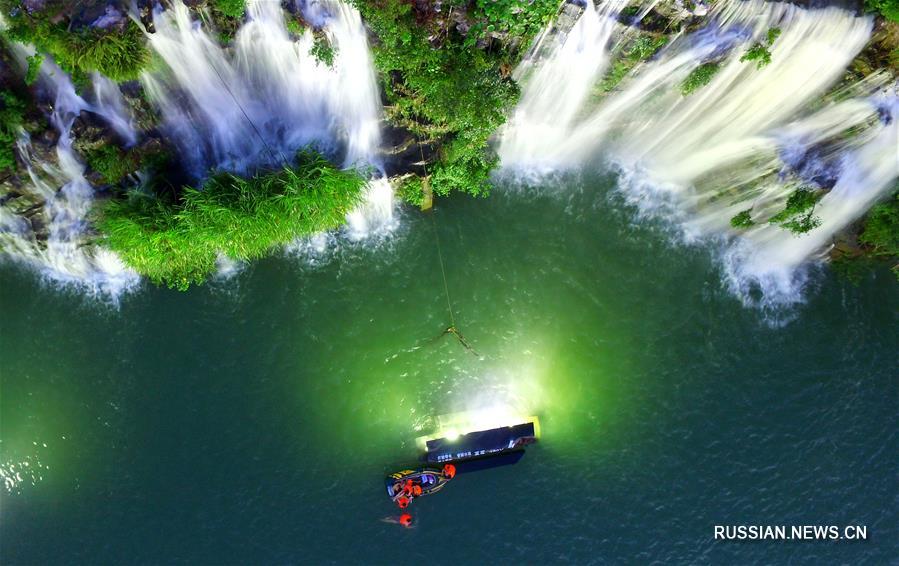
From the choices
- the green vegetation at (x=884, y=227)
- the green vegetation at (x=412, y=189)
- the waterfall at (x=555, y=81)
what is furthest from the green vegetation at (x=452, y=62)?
the green vegetation at (x=884, y=227)

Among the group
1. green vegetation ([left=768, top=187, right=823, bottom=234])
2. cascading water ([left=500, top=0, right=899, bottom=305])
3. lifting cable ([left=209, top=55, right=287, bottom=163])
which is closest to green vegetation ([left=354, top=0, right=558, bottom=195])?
cascading water ([left=500, top=0, right=899, bottom=305])

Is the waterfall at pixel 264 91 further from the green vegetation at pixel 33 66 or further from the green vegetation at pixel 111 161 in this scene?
the green vegetation at pixel 33 66

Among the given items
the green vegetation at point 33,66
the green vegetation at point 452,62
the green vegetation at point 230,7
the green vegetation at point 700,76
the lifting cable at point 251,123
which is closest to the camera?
the green vegetation at point 452,62

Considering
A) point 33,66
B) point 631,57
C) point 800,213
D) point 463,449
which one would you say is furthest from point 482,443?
point 33,66

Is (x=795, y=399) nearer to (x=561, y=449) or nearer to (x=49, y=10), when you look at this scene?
(x=561, y=449)

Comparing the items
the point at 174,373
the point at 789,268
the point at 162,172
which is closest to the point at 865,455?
the point at 789,268

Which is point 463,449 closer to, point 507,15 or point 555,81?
point 555,81
